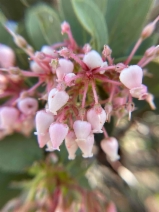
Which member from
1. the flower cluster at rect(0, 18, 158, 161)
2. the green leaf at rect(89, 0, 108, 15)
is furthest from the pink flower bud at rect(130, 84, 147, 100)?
the green leaf at rect(89, 0, 108, 15)

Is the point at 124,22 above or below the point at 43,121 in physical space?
above

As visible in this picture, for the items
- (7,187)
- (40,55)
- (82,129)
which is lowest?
(7,187)

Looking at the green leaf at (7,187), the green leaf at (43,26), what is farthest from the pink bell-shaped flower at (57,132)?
the green leaf at (7,187)

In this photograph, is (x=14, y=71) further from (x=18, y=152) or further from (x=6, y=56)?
(x=18, y=152)

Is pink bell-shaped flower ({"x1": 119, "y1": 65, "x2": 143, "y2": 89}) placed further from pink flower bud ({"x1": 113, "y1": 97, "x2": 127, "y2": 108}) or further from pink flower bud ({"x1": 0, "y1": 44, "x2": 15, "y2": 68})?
pink flower bud ({"x1": 0, "y1": 44, "x2": 15, "y2": 68})

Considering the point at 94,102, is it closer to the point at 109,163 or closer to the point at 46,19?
the point at 46,19

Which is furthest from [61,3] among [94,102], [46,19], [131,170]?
[131,170]

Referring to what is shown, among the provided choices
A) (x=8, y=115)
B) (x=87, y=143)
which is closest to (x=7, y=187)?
(x=8, y=115)
